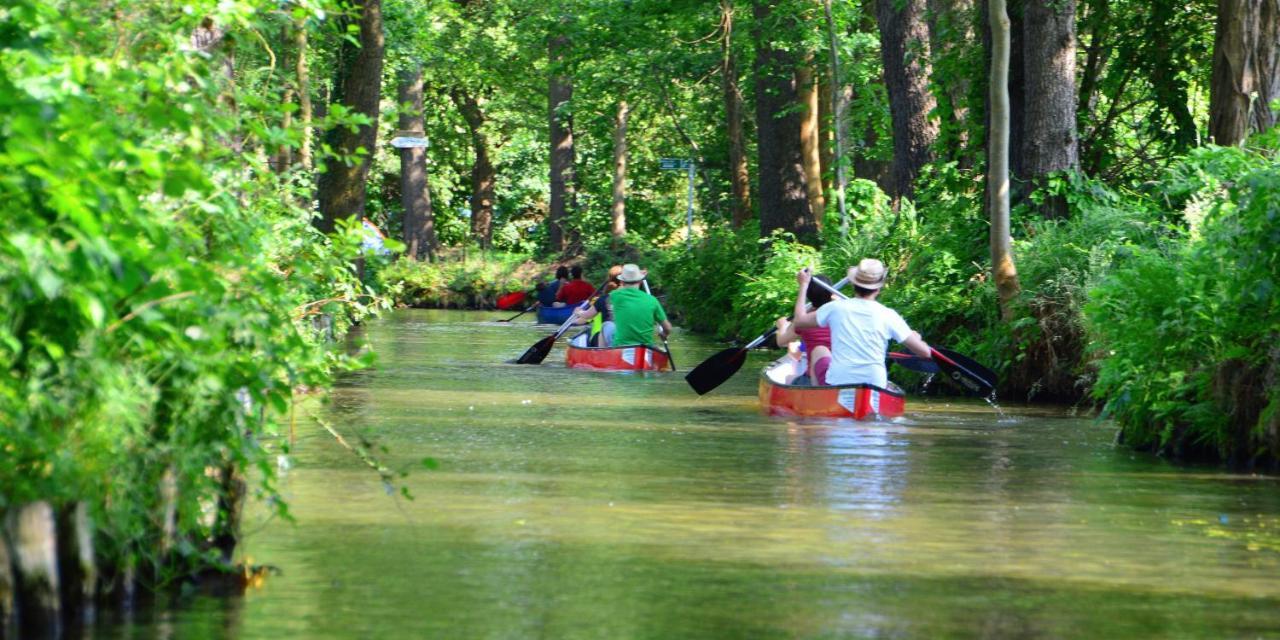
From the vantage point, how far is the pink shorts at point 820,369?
1834cm

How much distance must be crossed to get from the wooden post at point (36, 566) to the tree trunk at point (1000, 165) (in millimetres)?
14511

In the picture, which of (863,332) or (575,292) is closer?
(863,332)

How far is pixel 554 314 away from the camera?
41.3m

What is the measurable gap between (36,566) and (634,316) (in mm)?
18821

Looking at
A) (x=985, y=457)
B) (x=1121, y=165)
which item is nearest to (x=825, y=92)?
(x=1121, y=165)

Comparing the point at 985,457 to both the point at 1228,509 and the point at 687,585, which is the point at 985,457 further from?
the point at 687,585

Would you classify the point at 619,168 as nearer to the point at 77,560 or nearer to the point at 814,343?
the point at 814,343

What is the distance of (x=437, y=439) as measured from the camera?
14.9 meters

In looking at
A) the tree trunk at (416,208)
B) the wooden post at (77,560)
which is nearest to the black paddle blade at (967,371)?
the wooden post at (77,560)

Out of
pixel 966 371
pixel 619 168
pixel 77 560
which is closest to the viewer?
pixel 77 560

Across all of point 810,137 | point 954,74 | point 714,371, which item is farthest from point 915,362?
point 810,137

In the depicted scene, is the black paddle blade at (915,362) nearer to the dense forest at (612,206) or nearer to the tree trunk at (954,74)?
the dense forest at (612,206)

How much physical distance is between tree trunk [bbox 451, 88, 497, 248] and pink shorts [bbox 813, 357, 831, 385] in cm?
4473

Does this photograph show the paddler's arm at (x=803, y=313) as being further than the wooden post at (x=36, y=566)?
Yes
